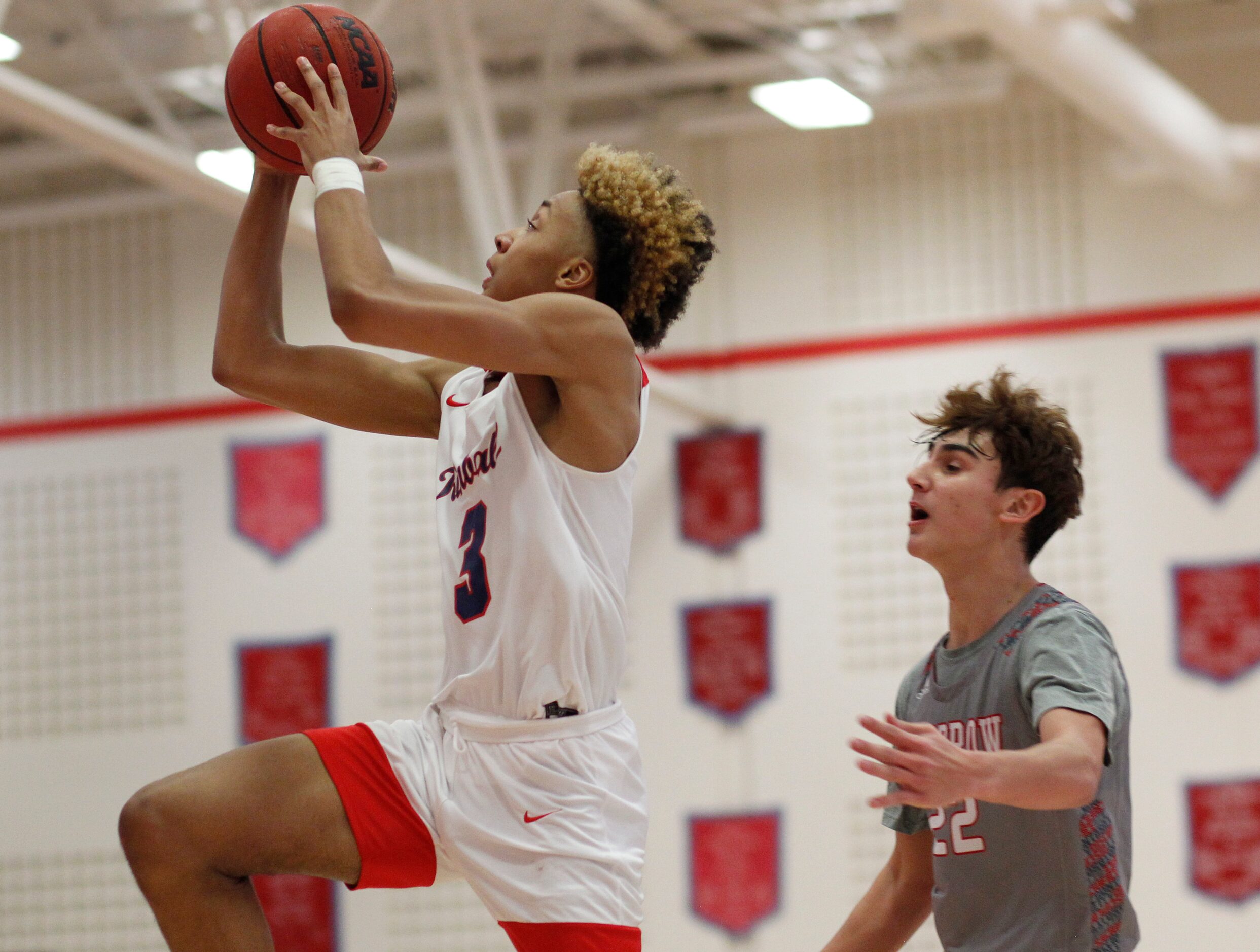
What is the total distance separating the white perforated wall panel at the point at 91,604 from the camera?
358 inches

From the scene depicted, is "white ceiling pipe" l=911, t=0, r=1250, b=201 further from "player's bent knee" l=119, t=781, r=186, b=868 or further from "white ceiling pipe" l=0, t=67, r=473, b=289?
"player's bent knee" l=119, t=781, r=186, b=868

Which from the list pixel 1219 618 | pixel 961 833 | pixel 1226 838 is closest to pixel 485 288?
pixel 961 833

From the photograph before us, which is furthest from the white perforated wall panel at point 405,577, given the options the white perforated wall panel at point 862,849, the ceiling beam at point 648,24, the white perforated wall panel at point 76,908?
the ceiling beam at point 648,24

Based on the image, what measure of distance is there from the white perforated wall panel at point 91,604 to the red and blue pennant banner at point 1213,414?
5581 millimetres

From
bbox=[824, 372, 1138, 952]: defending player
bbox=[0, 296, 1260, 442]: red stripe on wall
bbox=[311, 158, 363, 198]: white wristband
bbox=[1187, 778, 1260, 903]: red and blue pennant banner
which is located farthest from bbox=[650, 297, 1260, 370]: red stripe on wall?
bbox=[311, 158, 363, 198]: white wristband

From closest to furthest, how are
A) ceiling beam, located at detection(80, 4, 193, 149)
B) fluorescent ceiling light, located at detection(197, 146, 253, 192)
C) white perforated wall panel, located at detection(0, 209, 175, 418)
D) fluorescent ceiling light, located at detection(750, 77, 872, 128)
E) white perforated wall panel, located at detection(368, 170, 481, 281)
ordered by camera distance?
1. fluorescent ceiling light, located at detection(197, 146, 253, 192)
2. ceiling beam, located at detection(80, 4, 193, 149)
3. fluorescent ceiling light, located at detection(750, 77, 872, 128)
4. white perforated wall panel, located at detection(368, 170, 481, 281)
5. white perforated wall panel, located at detection(0, 209, 175, 418)

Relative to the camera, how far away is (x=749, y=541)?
843cm

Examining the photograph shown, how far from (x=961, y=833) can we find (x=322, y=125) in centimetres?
191

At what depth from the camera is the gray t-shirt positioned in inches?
116

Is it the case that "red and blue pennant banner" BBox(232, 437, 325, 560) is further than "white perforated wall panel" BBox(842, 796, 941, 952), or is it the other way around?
"red and blue pennant banner" BBox(232, 437, 325, 560)

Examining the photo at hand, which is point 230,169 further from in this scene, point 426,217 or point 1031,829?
point 1031,829

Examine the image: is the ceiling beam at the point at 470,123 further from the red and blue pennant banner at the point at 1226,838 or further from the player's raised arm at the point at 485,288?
the red and blue pennant banner at the point at 1226,838

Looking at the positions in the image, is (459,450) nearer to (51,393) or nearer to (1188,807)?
(1188,807)

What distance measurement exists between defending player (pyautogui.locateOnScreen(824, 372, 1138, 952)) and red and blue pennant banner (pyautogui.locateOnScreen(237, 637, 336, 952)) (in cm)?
581
